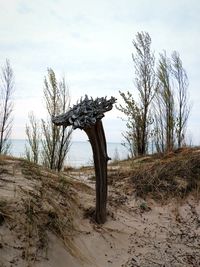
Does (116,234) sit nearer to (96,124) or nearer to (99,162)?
(99,162)

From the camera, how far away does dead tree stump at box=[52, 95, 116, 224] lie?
121 inches

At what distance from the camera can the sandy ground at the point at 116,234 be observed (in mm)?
2730

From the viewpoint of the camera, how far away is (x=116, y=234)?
132 inches

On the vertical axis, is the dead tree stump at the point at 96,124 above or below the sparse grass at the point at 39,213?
above

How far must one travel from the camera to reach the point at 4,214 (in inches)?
111

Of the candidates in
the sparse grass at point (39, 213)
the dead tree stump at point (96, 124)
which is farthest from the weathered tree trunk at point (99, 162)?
the sparse grass at point (39, 213)

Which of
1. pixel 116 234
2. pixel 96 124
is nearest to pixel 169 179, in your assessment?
pixel 116 234

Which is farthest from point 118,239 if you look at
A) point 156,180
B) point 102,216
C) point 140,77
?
point 140,77

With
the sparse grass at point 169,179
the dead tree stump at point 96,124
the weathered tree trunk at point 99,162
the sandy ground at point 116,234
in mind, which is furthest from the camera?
the sparse grass at point 169,179

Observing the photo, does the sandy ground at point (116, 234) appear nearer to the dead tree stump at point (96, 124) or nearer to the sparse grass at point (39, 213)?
the sparse grass at point (39, 213)

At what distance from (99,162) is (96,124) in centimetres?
42

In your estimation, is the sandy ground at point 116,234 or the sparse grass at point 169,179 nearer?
the sandy ground at point 116,234

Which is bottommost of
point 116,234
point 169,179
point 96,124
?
point 116,234

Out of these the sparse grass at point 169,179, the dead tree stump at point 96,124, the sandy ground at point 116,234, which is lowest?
the sandy ground at point 116,234
